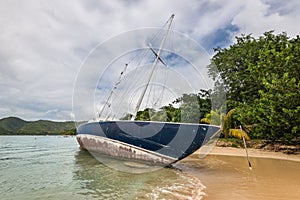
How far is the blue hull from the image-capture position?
8391 millimetres

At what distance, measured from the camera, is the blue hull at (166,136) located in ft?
27.5

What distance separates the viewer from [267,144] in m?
15.7

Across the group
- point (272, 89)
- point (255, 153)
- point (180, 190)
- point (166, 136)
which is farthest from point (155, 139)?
point (255, 153)

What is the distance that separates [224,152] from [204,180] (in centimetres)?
1019

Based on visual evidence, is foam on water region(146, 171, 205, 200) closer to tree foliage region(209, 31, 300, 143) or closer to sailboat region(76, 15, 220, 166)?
sailboat region(76, 15, 220, 166)

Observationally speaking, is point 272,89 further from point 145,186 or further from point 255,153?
point 145,186

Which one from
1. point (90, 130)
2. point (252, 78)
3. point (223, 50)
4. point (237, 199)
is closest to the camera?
point (237, 199)

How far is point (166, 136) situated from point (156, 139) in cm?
48

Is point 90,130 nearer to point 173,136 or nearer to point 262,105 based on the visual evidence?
point 173,136

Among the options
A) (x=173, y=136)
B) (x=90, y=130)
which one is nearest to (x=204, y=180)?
(x=173, y=136)

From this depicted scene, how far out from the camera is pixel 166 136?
28.3 ft

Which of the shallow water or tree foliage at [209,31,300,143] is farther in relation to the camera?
tree foliage at [209,31,300,143]

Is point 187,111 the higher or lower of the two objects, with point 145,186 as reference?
higher

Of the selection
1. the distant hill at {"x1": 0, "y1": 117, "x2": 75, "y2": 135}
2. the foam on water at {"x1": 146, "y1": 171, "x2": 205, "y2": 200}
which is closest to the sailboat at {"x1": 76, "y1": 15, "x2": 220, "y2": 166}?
the foam on water at {"x1": 146, "y1": 171, "x2": 205, "y2": 200}
